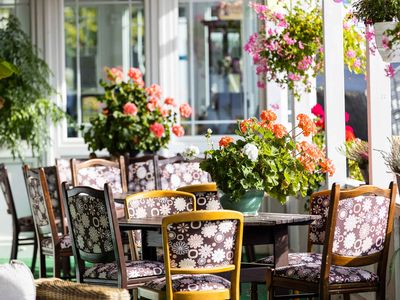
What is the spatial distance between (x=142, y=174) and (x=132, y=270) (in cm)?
275

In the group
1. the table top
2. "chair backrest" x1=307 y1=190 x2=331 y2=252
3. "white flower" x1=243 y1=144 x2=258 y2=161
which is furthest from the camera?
"chair backrest" x1=307 y1=190 x2=331 y2=252

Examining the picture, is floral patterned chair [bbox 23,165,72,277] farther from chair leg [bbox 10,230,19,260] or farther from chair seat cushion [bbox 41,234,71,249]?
chair leg [bbox 10,230,19,260]

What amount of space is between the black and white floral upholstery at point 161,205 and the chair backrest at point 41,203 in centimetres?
120

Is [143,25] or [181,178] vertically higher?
[143,25]

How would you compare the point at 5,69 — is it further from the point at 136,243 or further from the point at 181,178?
the point at 181,178

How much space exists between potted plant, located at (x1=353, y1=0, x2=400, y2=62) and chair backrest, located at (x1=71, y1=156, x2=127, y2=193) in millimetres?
3690

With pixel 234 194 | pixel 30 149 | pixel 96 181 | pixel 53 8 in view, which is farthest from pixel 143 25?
pixel 234 194

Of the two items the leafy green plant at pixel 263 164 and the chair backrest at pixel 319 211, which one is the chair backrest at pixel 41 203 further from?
the chair backrest at pixel 319 211

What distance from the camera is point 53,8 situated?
32.0ft

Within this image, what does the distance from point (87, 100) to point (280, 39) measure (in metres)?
3.12

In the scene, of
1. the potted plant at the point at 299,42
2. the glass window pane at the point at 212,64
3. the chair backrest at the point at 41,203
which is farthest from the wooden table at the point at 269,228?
the glass window pane at the point at 212,64

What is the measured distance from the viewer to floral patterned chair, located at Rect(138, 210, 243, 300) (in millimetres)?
4594

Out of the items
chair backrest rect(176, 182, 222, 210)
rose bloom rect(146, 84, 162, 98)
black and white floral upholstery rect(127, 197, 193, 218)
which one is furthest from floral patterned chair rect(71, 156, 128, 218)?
black and white floral upholstery rect(127, 197, 193, 218)

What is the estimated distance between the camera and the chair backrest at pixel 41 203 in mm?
6605
